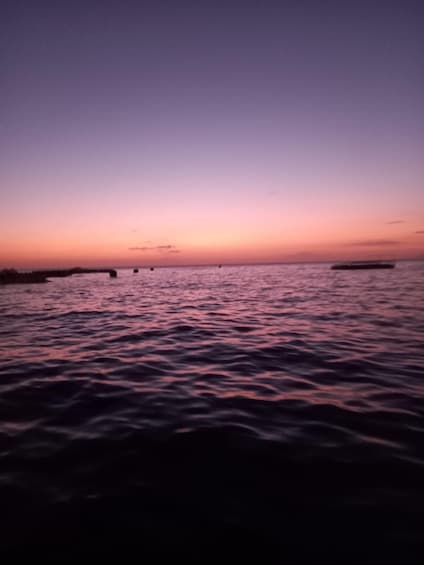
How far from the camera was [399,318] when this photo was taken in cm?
1188

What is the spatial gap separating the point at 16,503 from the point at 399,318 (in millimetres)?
13537

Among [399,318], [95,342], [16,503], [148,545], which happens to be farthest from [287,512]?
[399,318]

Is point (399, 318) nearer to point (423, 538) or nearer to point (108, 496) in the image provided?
point (423, 538)

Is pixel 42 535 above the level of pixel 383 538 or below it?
above

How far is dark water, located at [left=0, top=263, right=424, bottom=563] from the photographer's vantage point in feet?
7.84

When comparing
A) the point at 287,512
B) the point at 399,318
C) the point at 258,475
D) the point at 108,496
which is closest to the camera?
the point at 287,512

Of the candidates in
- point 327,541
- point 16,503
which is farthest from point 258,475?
point 16,503

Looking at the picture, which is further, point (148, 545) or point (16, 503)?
point (16, 503)

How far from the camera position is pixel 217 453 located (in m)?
3.51

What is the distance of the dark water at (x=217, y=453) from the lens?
Answer: 239 cm

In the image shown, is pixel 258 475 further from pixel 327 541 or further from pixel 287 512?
pixel 327 541

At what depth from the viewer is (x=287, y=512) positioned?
2.62 metres

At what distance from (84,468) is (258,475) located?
79.3 inches

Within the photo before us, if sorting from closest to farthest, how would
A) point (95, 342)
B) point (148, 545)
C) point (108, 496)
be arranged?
point (148, 545)
point (108, 496)
point (95, 342)
